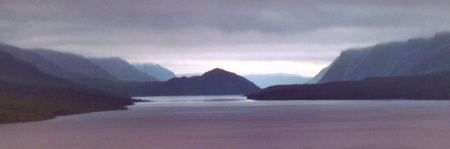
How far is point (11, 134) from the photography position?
213 ft

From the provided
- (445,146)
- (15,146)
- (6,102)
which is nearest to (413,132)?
(445,146)

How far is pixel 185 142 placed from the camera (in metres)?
56.2

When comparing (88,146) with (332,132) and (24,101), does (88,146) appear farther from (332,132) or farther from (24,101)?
(24,101)

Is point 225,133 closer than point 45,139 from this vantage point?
No

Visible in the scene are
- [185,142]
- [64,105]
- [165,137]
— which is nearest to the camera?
[185,142]

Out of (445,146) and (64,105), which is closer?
(445,146)

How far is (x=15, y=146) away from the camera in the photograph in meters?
52.1

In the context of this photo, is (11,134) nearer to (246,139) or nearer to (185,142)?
(185,142)

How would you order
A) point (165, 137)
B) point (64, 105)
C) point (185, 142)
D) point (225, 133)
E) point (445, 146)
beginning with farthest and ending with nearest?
point (64, 105) → point (225, 133) → point (165, 137) → point (185, 142) → point (445, 146)

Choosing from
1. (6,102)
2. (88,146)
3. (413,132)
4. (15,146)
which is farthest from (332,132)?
(6,102)

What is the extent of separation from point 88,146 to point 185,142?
27.3ft

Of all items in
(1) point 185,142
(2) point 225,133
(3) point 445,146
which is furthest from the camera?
(2) point 225,133

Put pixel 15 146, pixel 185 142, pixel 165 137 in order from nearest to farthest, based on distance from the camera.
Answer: pixel 15 146, pixel 185 142, pixel 165 137

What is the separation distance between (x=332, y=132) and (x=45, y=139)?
90.9ft
